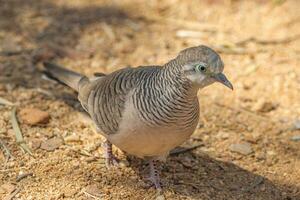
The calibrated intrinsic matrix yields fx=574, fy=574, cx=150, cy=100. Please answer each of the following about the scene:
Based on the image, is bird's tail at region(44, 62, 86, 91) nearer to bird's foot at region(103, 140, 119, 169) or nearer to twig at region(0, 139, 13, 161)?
bird's foot at region(103, 140, 119, 169)

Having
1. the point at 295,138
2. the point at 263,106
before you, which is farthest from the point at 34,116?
the point at 295,138

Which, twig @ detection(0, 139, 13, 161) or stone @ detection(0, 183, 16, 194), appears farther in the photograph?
twig @ detection(0, 139, 13, 161)

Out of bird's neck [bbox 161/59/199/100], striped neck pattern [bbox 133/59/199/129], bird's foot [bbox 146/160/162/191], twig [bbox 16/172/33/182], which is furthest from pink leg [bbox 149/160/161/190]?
twig [bbox 16/172/33/182]

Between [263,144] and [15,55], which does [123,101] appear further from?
[15,55]

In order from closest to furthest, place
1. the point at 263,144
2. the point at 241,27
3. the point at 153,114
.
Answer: the point at 153,114, the point at 263,144, the point at 241,27

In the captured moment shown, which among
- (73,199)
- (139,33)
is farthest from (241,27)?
(73,199)

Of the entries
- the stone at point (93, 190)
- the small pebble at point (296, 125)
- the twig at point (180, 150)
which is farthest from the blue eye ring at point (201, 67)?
the small pebble at point (296, 125)
